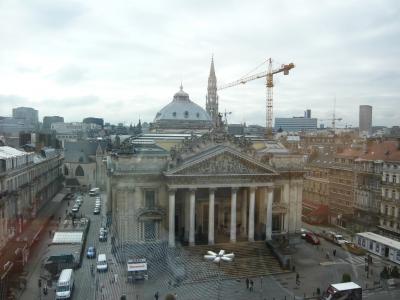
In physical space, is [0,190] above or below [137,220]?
above

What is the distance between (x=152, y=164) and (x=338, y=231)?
3377 centimetres

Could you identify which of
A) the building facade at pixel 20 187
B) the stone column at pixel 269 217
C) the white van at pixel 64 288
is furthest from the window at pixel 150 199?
the building facade at pixel 20 187

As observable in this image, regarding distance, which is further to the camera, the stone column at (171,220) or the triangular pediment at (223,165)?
the stone column at (171,220)

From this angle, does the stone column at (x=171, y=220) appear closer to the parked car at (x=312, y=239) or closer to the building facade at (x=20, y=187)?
the building facade at (x=20, y=187)

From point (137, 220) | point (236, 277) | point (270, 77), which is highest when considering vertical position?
point (270, 77)

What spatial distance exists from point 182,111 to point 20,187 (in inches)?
1288

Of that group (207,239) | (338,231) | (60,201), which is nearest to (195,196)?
(207,239)

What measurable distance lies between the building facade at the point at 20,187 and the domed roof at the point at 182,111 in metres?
23.9

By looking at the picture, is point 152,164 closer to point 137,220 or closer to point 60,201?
point 137,220

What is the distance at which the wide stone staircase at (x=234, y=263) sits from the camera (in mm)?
47062

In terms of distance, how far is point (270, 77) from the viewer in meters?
110

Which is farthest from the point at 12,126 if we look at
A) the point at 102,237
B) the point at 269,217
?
the point at 269,217

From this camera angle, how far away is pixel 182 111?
79938mm

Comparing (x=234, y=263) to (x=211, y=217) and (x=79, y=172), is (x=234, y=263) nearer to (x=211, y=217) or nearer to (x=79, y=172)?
(x=211, y=217)
